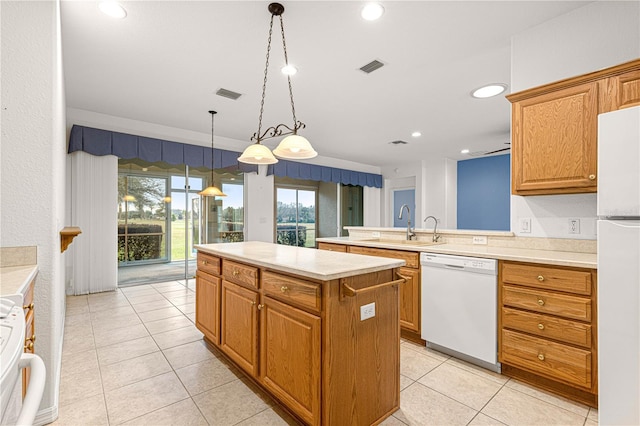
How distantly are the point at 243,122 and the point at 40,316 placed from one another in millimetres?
3691

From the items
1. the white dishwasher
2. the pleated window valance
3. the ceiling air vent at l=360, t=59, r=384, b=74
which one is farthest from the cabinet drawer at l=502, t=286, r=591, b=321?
the pleated window valance

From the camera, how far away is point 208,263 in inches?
103

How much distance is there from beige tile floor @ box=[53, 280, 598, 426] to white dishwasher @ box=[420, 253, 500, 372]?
5.5 inches

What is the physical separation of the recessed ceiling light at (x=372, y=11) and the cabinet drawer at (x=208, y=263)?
2.17 m

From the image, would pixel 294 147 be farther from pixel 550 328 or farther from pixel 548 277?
pixel 550 328

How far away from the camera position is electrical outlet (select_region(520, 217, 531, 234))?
8.34 ft

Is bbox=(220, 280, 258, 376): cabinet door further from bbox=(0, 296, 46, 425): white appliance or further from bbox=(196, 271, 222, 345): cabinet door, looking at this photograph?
bbox=(0, 296, 46, 425): white appliance

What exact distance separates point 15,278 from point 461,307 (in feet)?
A: 9.12

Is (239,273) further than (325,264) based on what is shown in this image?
Yes

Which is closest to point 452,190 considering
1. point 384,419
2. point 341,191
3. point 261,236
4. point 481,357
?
point 341,191

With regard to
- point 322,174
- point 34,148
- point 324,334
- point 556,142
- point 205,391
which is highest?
point 322,174

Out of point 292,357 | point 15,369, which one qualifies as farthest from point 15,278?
point 292,357

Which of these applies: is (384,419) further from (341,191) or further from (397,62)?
(341,191)

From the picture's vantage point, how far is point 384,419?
1751mm
